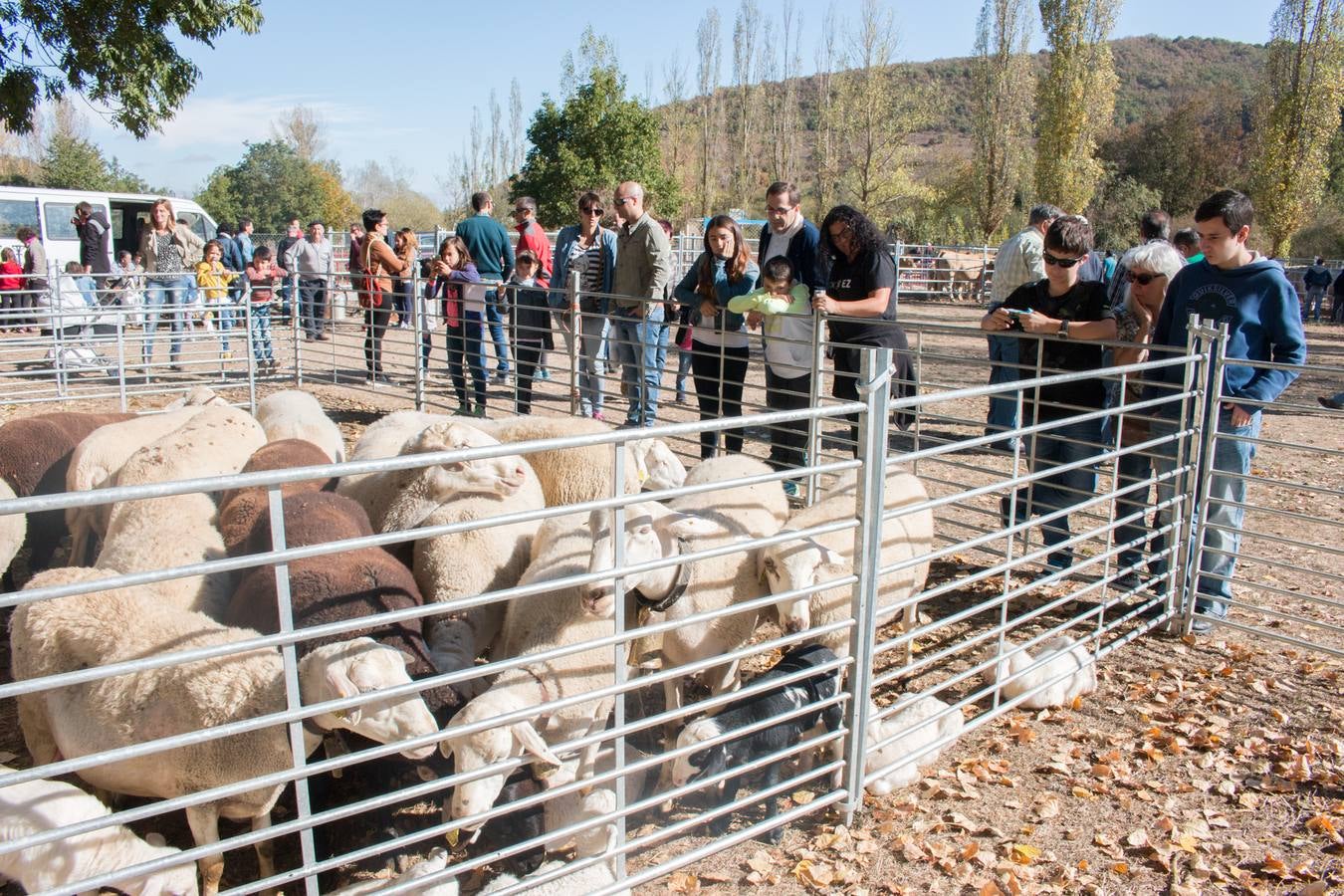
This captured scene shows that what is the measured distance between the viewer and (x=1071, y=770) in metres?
3.80

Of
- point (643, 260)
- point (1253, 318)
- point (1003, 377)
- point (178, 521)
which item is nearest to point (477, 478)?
point (178, 521)

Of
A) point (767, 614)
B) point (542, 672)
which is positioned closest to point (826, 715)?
point (767, 614)

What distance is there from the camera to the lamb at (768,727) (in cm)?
317

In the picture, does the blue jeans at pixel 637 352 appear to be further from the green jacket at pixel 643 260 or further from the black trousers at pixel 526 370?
the black trousers at pixel 526 370

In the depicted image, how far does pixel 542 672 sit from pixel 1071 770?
2.24 meters

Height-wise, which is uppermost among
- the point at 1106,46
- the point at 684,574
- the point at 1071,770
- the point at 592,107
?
the point at 1106,46

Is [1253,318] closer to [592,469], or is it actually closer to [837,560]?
[837,560]

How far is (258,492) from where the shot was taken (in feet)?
14.4

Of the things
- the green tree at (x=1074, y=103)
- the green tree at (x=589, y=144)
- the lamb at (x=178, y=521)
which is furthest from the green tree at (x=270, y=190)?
the lamb at (x=178, y=521)

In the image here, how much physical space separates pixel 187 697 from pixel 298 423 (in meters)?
3.64

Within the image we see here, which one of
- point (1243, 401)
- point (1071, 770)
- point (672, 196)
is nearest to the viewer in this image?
point (1071, 770)

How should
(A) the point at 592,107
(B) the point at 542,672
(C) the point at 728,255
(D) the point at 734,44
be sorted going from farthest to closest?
1. (D) the point at 734,44
2. (A) the point at 592,107
3. (C) the point at 728,255
4. (B) the point at 542,672

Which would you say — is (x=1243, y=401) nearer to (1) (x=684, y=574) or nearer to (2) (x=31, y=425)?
(1) (x=684, y=574)

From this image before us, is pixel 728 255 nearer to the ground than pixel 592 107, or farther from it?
nearer to the ground
